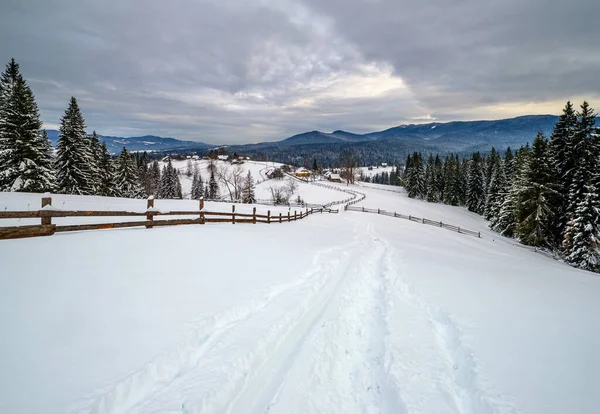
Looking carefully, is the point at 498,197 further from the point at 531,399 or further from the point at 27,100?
the point at 27,100

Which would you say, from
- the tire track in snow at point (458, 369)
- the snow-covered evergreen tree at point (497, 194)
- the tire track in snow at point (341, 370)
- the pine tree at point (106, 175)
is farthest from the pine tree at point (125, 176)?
the snow-covered evergreen tree at point (497, 194)

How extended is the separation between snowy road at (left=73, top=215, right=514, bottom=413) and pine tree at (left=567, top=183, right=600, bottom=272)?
2240 centimetres

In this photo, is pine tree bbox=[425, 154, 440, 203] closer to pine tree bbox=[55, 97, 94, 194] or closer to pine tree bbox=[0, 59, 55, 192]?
pine tree bbox=[55, 97, 94, 194]

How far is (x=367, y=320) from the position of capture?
652 centimetres

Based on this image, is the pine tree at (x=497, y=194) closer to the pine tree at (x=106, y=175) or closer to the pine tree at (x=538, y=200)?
the pine tree at (x=538, y=200)

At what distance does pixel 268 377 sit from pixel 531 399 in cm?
390

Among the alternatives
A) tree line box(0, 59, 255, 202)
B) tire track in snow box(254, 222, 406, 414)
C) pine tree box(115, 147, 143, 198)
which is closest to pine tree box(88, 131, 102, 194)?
tree line box(0, 59, 255, 202)

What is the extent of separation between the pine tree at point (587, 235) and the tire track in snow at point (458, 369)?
22.1m

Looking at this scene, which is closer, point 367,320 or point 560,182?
point 367,320

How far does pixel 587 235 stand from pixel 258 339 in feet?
91.1

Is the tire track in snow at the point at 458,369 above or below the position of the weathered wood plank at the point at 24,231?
below

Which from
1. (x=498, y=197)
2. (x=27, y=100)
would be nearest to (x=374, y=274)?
(x=27, y=100)

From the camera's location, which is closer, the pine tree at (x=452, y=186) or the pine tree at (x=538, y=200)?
the pine tree at (x=538, y=200)

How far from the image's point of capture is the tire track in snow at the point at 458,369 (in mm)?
3900
